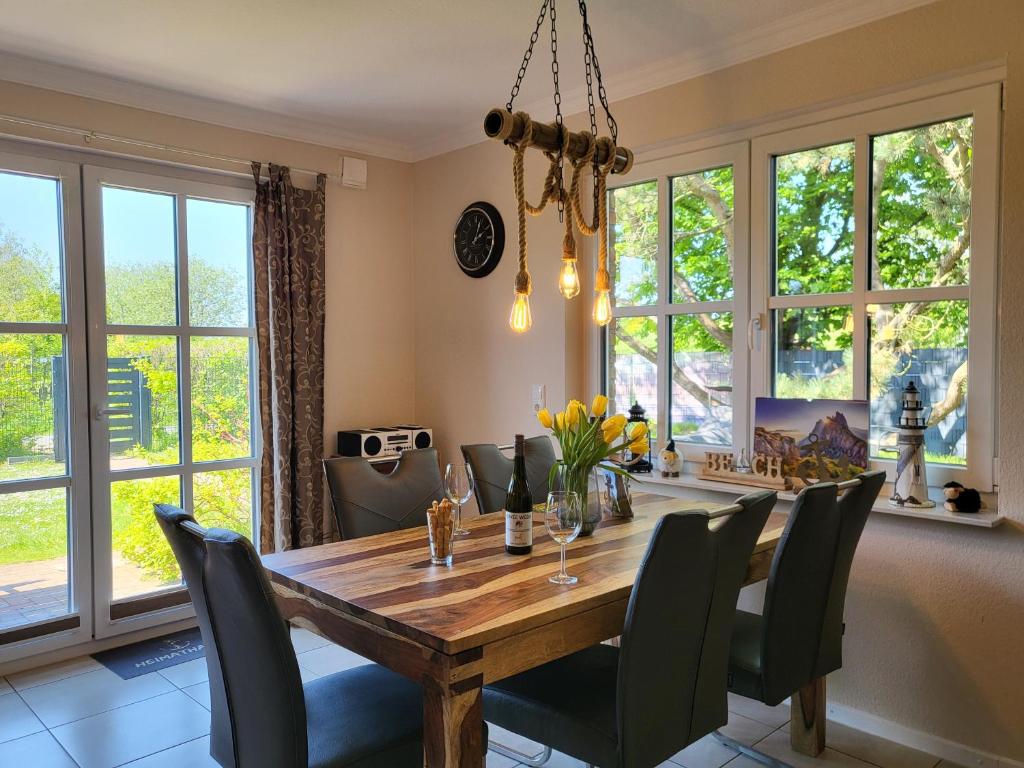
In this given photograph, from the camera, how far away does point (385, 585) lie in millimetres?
1859

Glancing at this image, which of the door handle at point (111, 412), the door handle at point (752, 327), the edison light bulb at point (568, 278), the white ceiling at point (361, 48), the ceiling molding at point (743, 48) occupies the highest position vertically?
the white ceiling at point (361, 48)

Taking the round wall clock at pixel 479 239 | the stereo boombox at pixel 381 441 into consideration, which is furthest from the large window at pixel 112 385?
the round wall clock at pixel 479 239

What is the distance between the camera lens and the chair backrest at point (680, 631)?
1609mm

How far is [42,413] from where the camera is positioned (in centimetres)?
326

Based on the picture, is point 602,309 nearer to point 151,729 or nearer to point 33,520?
point 151,729

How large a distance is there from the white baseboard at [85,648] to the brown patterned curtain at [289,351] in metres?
0.54

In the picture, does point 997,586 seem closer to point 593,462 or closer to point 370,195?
point 593,462

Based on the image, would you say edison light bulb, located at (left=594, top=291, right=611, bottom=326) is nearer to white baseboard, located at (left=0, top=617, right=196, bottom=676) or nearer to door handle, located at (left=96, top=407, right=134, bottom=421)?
door handle, located at (left=96, top=407, right=134, bottom=421)

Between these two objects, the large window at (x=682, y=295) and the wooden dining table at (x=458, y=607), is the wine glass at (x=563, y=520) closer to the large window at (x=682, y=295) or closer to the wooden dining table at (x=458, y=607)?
the wooden dining table at (x=458, y=607)

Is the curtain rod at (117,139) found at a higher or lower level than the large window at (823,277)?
higher

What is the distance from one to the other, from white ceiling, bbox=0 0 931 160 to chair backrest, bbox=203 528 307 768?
200 cm

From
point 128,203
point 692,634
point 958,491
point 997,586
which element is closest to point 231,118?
point 128,203

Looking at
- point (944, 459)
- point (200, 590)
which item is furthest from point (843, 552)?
point (200, 590)

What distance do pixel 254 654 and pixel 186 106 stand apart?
114 inches
